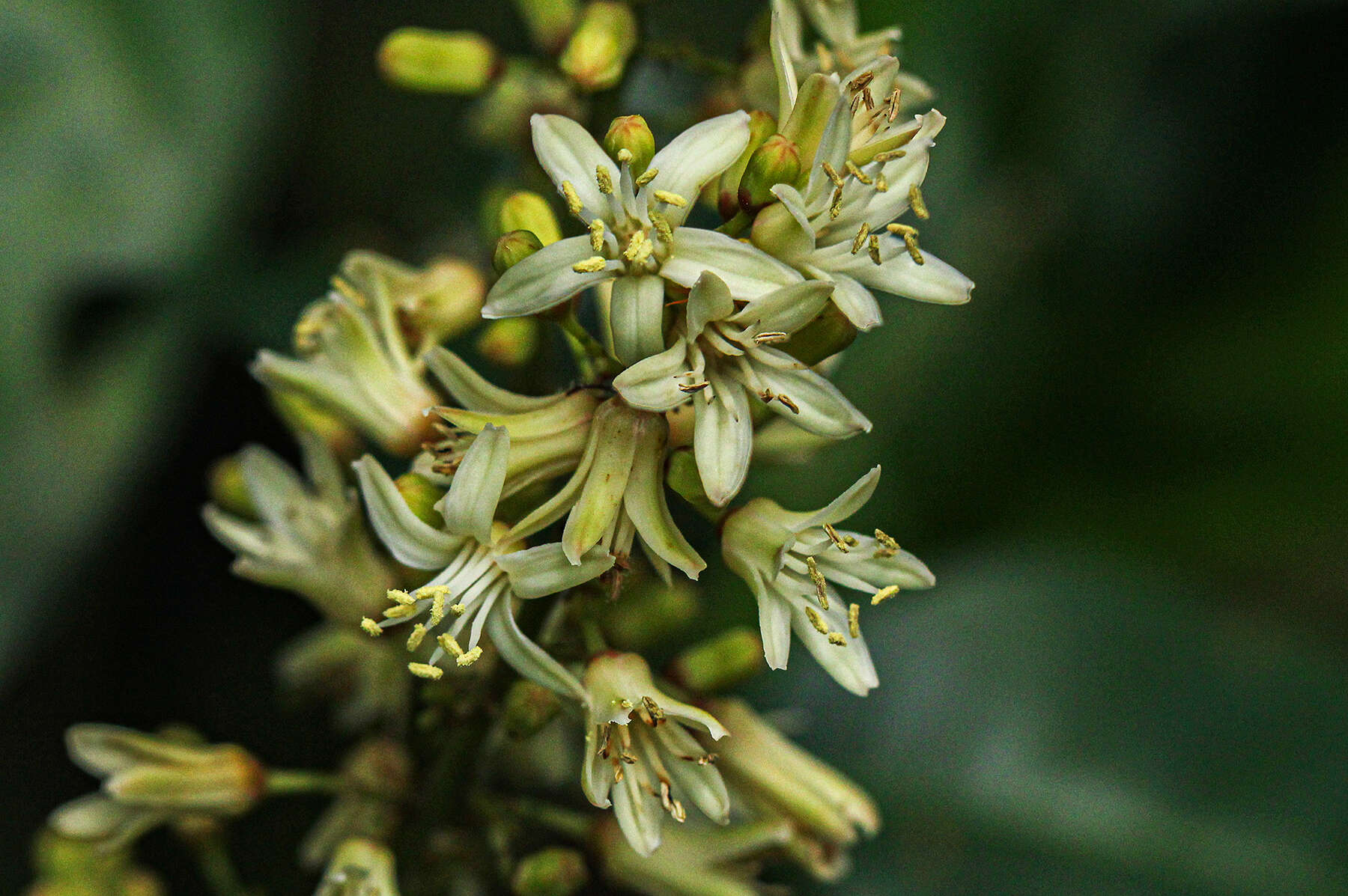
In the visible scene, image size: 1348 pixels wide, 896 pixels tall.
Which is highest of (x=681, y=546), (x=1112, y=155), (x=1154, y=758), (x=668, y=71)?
(x=668, y=71)

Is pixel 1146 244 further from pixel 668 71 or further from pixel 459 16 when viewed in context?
pixel 459 16

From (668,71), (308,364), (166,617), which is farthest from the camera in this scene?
(166,617)

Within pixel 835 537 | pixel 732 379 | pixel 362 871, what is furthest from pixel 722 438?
pixel 362 871

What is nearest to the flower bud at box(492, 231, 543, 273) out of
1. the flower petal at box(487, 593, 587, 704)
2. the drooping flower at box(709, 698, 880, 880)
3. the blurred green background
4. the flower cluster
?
the flower cluster

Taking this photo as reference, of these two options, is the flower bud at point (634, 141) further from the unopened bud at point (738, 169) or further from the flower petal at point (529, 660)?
the flower petal at point (529, 660)

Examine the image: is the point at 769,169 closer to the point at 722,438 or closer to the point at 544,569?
the point at 722,438

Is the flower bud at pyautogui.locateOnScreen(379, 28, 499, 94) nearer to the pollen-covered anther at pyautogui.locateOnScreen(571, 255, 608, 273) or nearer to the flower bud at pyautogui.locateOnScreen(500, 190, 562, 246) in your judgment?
the flower bud at pyautogui.locateOnScreen(500, 190, 562, 246)

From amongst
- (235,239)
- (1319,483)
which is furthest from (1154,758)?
(235,239)

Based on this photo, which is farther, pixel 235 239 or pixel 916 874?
pixel 235 239
